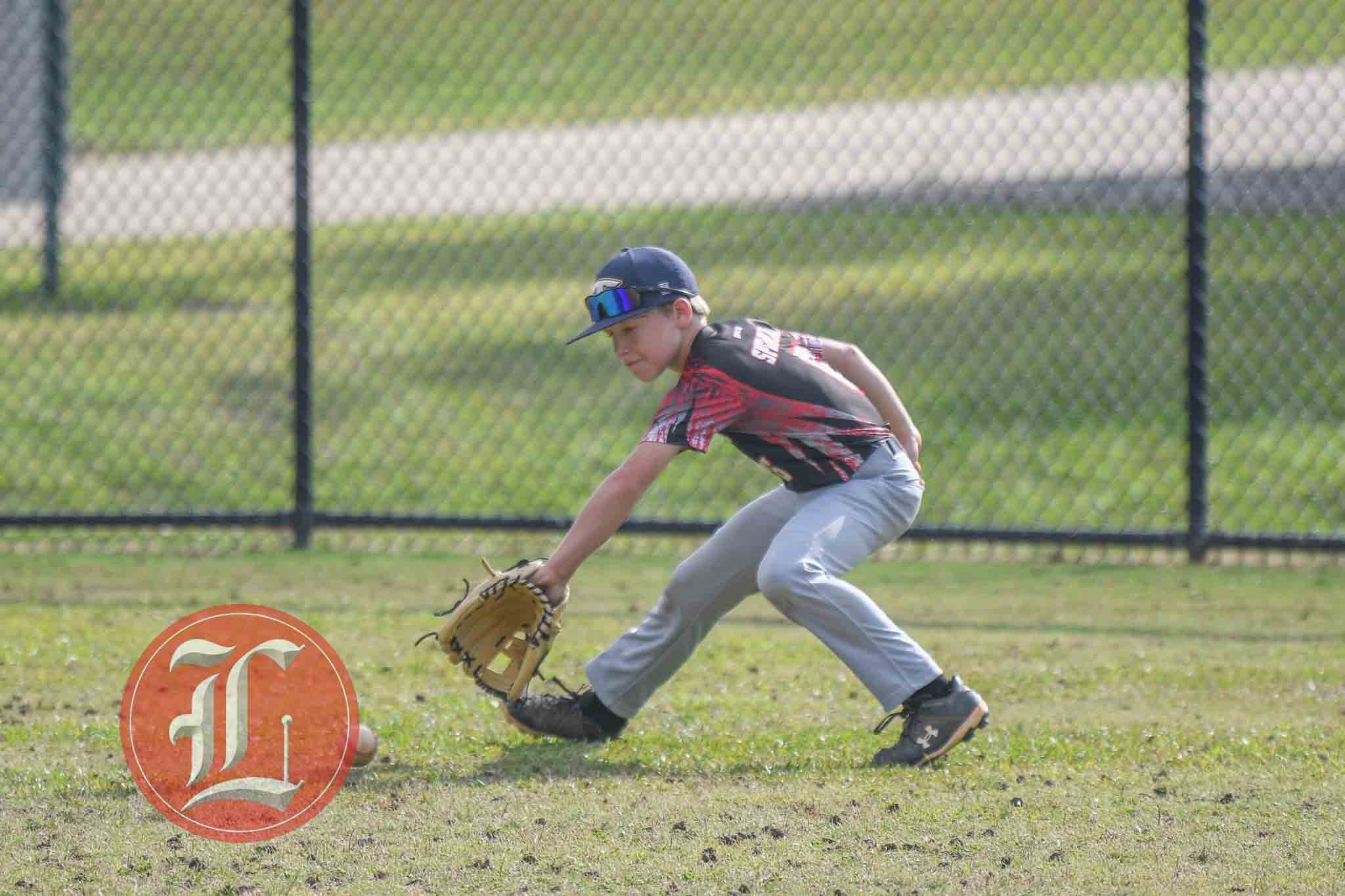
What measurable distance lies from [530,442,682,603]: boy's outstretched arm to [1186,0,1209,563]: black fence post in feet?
10.9

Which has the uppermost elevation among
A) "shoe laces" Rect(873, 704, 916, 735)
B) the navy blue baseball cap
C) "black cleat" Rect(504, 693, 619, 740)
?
the navy blue baseball cap

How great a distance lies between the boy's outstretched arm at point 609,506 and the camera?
3990 millimetres

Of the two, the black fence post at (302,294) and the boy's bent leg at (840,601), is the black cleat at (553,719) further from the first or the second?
the black fence post at (302,294)

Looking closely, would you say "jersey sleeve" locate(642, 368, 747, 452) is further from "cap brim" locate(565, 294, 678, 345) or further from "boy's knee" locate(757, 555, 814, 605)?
"boy's knee" locate(757, 555, 814, 605)

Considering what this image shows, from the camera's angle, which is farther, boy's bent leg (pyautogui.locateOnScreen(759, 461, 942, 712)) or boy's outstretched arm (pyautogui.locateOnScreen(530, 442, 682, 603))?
boy's bent leg (pyautogui.locateOnScreen(759, 461, 942, 712))

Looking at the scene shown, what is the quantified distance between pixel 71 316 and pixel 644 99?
7.99m

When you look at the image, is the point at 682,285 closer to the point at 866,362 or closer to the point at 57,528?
the point at 866,362

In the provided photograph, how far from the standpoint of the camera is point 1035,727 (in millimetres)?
4445

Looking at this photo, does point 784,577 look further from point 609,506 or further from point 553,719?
point 553,719

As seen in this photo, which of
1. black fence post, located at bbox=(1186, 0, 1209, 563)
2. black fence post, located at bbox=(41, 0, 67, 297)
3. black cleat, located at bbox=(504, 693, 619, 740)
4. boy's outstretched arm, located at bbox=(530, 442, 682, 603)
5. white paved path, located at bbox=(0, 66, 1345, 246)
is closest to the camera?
boy's outstretched arm, located at bbox=(530, 442, 682, 603)

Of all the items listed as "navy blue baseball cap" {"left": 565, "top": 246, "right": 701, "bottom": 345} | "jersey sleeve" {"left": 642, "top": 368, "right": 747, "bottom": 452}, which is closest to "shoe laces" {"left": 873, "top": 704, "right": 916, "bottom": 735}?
"jersey sleeve" {"left": 642, "top": 368, "right": 747, "bottom": 452}

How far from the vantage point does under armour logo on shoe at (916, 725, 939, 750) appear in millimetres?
4059

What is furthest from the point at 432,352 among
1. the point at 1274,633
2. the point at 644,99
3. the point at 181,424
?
the point at 644,99

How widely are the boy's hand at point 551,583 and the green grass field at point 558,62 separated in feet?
34.9
